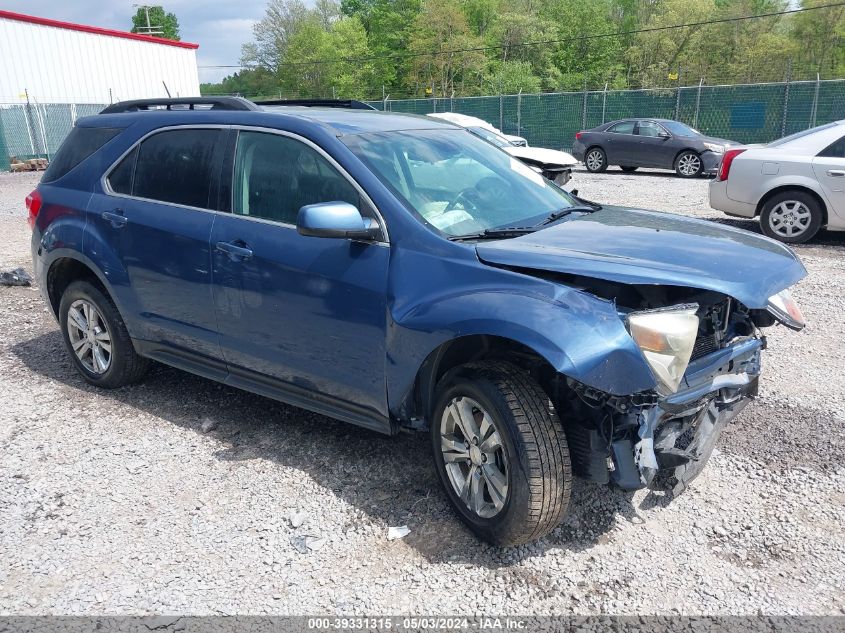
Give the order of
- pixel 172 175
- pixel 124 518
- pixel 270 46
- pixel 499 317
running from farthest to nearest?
pixel 270 46 → pixel 172 175 → pixel 124 518 → pixel 499 317

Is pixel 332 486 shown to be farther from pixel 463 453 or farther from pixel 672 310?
pixel 672 310

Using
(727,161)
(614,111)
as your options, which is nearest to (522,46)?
(614,111)

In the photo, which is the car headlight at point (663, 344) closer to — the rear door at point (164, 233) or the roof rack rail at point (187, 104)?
the rear door at point (164, 233)

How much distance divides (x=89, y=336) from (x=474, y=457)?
10.4 feet

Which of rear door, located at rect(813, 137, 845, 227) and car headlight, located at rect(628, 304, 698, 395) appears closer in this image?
car headlight, located at rect(628, 304, 698, 395)

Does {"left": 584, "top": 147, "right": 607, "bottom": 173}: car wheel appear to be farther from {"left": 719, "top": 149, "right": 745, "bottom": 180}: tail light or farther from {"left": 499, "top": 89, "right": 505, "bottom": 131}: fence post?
{"left": 719, "top": 149, "right": 745, "bottom": 180}: tail light

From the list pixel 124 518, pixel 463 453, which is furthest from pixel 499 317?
Answer: pixel 124 518

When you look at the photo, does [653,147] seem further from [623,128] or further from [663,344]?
[663,344]

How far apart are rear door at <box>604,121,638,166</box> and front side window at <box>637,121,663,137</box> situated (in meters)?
0.23

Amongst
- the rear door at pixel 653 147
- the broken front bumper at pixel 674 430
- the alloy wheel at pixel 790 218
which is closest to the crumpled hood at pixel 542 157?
the alloy wheel at pixel 790 218

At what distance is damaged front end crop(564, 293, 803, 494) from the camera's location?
267 centimetres

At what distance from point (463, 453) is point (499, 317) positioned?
0.69 metres

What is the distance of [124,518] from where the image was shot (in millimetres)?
3350

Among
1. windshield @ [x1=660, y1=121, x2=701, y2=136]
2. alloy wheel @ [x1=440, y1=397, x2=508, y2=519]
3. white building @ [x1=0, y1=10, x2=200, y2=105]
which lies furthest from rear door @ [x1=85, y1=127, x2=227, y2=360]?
white building @ [x1=0, y1=10, x2=200, y2=105]
